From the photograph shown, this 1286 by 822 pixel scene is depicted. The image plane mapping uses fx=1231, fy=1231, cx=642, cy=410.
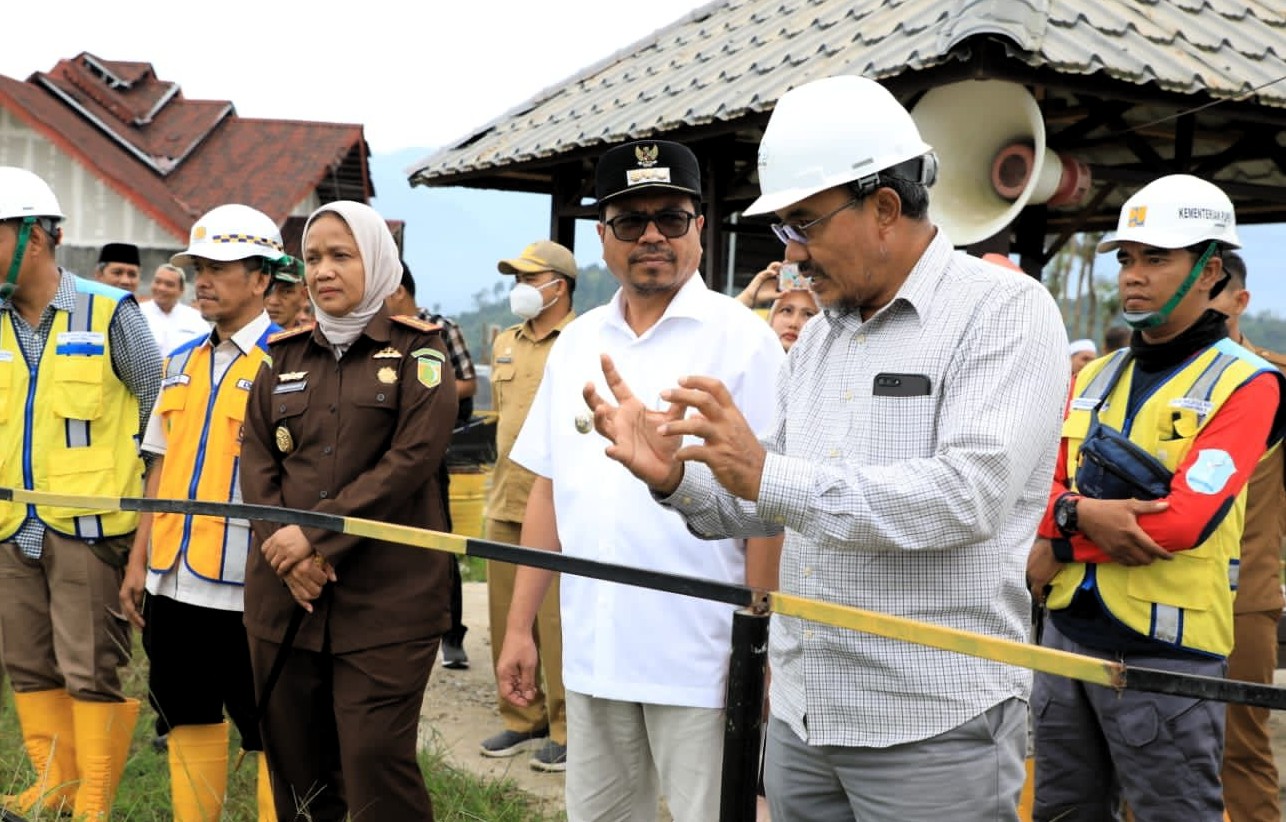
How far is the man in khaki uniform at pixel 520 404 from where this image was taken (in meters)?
5.28

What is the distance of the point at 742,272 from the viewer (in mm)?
9336

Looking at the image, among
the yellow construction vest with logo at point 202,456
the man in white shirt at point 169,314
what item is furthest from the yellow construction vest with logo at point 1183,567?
the man in white shirt at point 169,314

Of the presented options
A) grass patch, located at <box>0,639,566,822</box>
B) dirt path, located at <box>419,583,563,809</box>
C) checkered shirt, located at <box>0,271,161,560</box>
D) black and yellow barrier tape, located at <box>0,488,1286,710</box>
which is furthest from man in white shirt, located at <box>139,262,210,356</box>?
black and yellow barrier tape, located at <box>0,488,1286,710</box>

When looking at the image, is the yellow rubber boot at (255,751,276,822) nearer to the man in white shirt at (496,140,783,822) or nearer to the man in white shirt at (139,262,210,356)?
the man in white shirt at (496,140,783,822)

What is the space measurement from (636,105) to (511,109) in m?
2.64

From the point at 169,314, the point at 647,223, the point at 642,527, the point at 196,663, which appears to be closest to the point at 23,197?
the point at 196,663

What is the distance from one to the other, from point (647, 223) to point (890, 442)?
1030 millimetres

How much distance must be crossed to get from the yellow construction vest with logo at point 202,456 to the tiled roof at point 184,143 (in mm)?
21759

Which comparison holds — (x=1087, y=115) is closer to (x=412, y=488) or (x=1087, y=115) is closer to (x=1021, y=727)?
(x=412, y=488)

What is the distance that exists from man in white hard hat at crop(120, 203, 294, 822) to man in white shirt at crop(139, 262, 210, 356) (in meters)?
5.04

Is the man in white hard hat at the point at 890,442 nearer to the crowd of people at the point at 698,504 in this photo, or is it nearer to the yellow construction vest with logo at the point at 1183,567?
the crowd of people at the point at 698,504

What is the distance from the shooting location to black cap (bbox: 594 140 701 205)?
2.83 meters

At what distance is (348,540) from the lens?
10.3 feet

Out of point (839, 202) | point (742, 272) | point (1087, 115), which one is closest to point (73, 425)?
point (839, 202)
